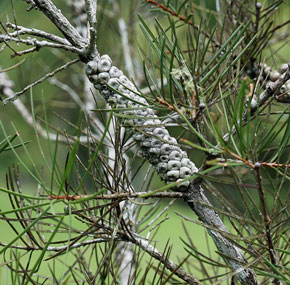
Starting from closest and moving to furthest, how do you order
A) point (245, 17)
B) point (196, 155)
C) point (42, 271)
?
point (245, 17)
point (42, 271)
point (196, 155)

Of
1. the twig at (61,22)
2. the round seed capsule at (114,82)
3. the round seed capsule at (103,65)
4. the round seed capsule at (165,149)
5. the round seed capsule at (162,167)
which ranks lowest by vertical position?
the round seed capsule at (162,167)

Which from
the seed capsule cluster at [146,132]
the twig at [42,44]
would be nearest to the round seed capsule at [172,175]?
the seed capsule cluster at [146,132]

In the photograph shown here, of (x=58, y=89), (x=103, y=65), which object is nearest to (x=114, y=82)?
(x=103, y=65)

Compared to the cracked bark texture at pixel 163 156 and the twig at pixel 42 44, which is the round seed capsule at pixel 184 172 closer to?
the cracked bark texture at pixel 163 156

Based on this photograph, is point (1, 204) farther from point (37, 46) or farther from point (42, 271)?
point (37, 46)

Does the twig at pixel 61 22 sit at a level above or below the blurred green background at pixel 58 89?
below

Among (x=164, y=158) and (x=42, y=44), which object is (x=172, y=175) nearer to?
(x=164, y=158)

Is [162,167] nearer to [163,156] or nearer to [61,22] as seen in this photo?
[163,156]

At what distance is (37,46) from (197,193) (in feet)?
0.51

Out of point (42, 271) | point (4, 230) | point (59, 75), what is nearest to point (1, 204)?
point (4, 230)

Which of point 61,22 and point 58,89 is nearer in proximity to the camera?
point 61,22

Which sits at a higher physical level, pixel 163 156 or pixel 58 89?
pixel 58 89

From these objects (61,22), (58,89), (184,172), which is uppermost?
(58,89)

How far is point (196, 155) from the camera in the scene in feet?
13.4
